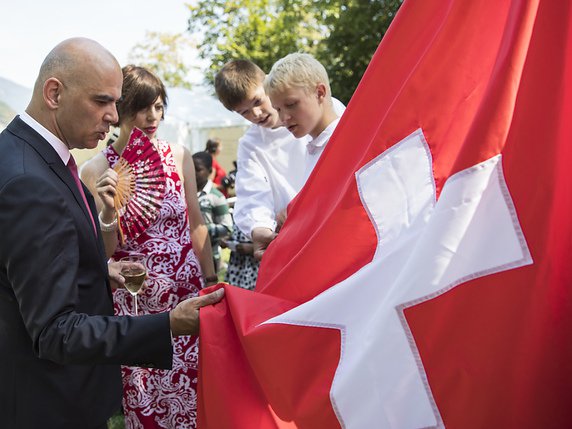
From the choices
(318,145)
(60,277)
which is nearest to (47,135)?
(60,277)

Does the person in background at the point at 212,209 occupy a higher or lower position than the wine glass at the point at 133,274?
lower

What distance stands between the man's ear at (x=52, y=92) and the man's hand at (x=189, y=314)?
2.51 ft

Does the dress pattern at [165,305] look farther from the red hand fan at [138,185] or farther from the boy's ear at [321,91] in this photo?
the boy's ear at [321,91]

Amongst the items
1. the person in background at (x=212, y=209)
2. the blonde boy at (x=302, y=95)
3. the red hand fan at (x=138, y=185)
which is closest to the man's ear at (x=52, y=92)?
the red hand fan at (x=138, y=185)

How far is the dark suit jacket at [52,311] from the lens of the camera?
72.1 inches

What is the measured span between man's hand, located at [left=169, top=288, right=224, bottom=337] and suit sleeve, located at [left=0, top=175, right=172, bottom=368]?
0.11 m

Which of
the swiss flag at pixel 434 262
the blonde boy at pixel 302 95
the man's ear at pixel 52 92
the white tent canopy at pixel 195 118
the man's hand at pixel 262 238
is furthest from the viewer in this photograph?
the white tent canopy at pixel 195 118

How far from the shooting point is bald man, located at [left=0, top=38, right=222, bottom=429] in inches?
72.5

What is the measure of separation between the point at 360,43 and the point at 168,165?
596 inches

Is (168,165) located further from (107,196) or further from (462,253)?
(462,253)

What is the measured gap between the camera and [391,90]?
2229mm

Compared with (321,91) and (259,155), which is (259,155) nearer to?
(259,155)

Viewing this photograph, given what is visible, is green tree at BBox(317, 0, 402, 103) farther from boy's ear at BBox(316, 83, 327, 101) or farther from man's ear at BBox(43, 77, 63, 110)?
man's ear at BBox(43, 77, 63, 110)

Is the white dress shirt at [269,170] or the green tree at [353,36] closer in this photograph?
the white dress shirt at [269,170]
